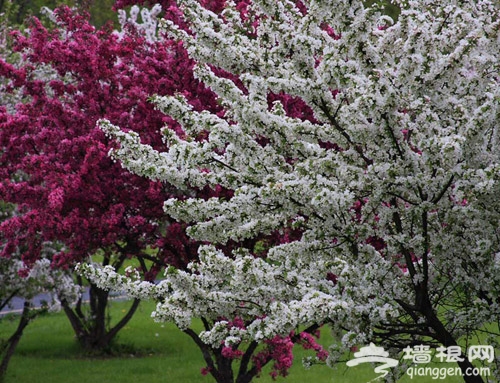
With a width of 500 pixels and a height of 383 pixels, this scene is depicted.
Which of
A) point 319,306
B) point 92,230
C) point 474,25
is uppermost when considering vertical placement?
point 474,25

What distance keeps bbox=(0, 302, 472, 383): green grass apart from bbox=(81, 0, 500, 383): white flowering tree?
7826 mm

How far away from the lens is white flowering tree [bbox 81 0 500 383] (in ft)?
18.1

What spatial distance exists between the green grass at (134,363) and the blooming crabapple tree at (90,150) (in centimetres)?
466

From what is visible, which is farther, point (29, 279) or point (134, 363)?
point (134, 363)

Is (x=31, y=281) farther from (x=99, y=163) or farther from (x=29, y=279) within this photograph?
(x=99, y=163)

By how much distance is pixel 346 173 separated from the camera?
5652 millimetres

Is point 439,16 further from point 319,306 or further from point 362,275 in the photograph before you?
point 319,306

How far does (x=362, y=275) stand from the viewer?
5758 mm

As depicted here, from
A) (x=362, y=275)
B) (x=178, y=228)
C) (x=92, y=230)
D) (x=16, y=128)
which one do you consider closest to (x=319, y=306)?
(x=362, y=275)

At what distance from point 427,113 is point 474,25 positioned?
3.68ft

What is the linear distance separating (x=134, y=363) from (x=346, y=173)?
11.0 m

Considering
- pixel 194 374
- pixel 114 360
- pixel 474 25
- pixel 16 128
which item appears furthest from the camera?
pixel 114 360
